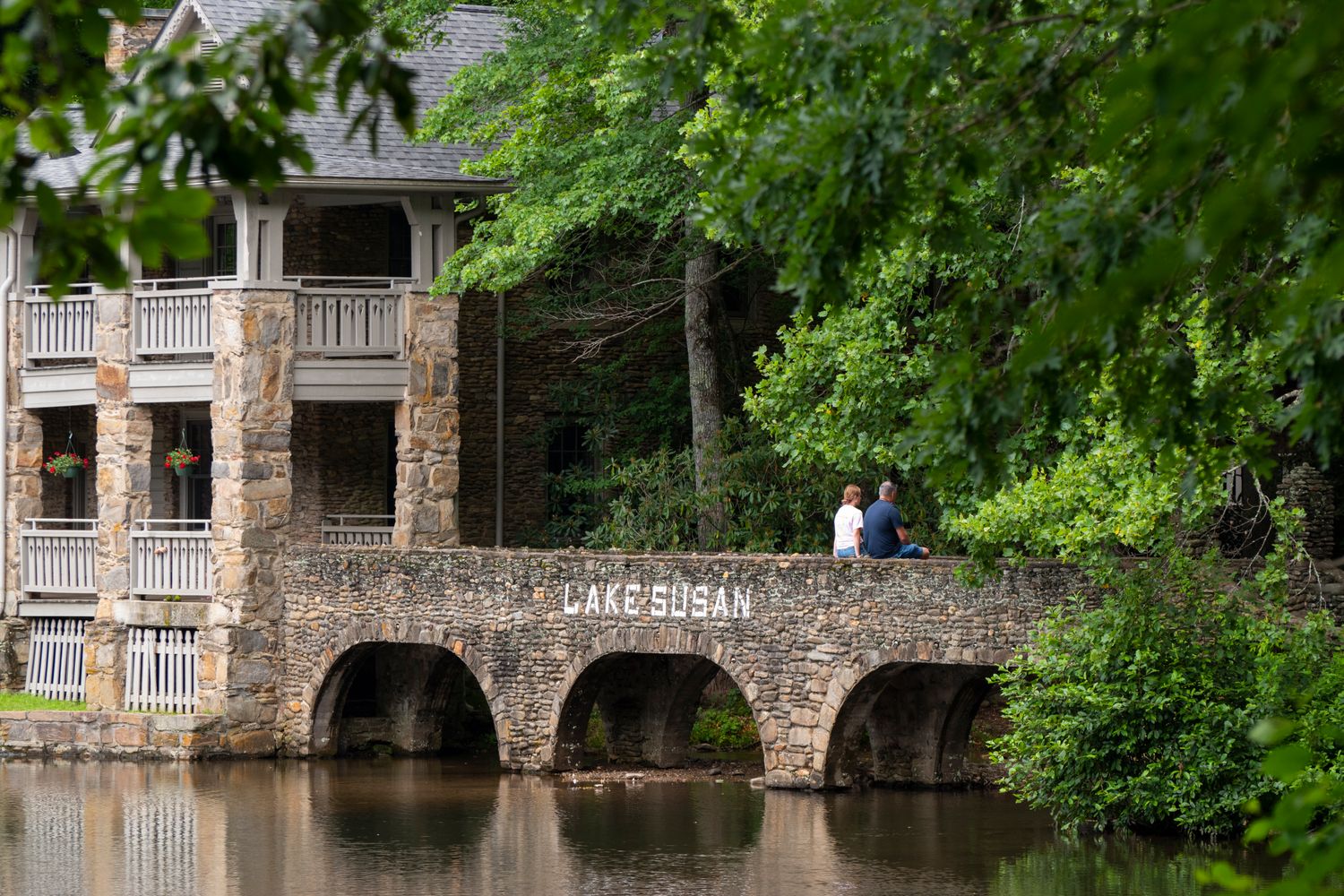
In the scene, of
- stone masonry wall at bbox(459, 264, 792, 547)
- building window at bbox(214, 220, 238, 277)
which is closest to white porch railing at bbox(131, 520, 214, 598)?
stone masonry wall at bbox(459, 264, 792, 547)

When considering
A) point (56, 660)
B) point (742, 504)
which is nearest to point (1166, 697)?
point (742, 504)

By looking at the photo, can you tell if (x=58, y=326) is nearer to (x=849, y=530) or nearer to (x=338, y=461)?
(x=338, y=461)

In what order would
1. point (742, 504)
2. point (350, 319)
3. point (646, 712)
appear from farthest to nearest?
point (350, 319) < point (742, 504) < point (646, 712)

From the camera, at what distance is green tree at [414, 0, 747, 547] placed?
24859 mm

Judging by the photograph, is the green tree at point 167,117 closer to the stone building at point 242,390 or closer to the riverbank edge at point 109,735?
the stone building at point 242,390

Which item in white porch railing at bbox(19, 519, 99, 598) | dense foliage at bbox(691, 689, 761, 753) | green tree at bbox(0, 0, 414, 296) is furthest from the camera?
white porch railing at bbox(19, 519, 99, 598)

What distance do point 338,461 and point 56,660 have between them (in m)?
4.73

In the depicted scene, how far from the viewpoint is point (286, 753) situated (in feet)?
84.1

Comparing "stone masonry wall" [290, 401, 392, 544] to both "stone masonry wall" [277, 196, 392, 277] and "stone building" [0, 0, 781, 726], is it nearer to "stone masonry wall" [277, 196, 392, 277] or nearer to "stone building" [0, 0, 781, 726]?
"stone building" [0, 0, 781, 726]

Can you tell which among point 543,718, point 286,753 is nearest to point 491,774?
point 543,718

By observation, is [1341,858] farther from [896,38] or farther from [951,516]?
[951,516]

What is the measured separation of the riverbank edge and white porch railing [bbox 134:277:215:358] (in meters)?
4.66

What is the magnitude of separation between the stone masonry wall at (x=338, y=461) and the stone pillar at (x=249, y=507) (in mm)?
3291

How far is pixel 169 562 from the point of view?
2622cm
